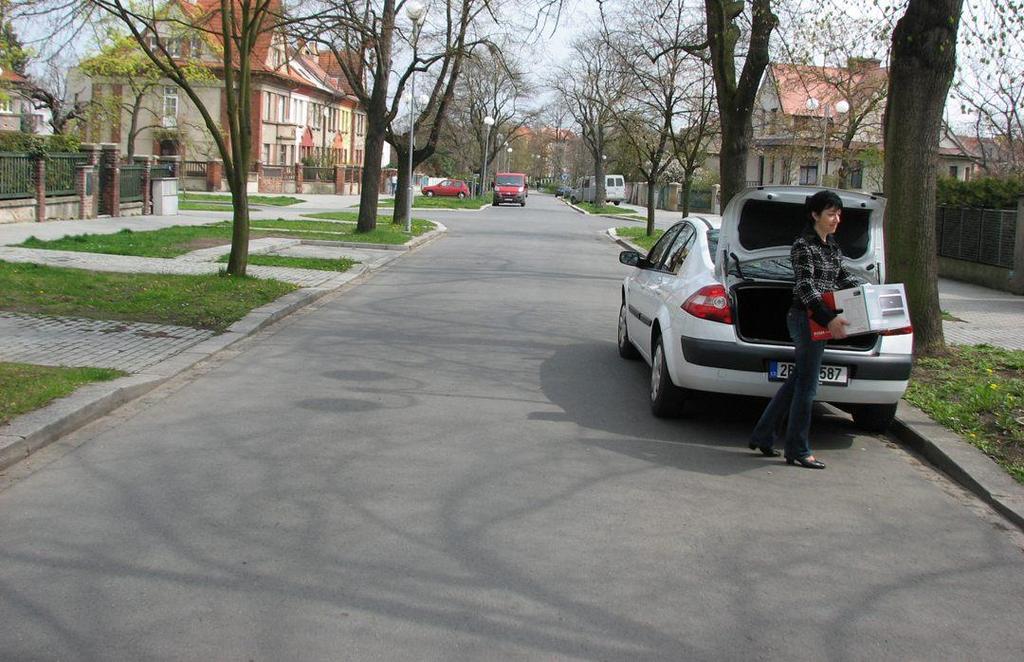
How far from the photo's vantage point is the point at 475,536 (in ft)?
17.1

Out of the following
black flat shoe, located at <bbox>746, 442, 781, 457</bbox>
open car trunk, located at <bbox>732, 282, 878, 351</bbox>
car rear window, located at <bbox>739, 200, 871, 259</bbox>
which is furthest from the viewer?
car rear window, located at <bbox>739, 200, 871, 259</bbox>

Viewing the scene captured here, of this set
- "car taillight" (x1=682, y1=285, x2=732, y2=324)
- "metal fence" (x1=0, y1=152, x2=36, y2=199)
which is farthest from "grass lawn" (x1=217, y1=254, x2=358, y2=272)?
"car taillight" (x1=682, y1=285, x2=732, y2=324)

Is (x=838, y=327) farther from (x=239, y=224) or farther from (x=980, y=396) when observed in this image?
(x=239, y=224)

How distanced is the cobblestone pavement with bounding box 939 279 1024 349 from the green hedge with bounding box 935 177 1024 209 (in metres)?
1.81

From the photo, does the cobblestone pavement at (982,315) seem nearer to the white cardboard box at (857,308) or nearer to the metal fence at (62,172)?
the white cardboard box at (857,308)

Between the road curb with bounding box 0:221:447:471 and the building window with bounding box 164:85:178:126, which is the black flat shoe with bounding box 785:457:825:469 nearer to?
the road curb with bounding box 0:221:447:471

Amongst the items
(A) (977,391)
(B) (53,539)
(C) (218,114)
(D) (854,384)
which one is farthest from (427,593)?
(C) (218,114)

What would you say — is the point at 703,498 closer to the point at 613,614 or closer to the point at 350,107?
the point at 613,614

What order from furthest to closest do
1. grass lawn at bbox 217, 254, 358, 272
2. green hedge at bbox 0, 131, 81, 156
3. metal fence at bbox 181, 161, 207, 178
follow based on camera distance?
metal fence at bbox 181, 161, 207, 178 → green hedge at bbox 0, 131, 81, 156 → grass lawn at bbox 217, 254, 358, 272

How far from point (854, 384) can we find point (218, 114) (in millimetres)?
64827

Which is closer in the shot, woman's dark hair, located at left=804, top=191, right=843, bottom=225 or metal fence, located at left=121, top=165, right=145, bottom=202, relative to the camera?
woman's dark hair, located at left=804, top=191, right=843, bottom=225

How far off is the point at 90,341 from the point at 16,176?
17889mm

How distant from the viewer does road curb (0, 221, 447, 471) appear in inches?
255

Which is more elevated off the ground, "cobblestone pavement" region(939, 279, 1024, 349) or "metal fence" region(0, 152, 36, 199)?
"metal fence" region(0, 152, 36, 199)
